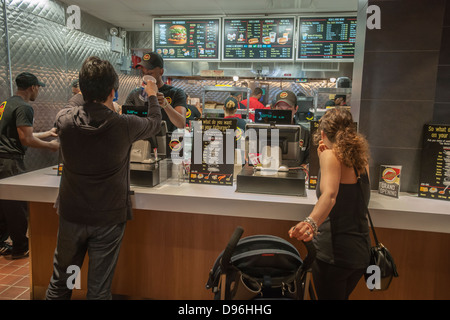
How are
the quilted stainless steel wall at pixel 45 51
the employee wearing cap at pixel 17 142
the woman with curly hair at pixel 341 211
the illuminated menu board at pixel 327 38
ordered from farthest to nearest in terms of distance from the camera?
the illuminated menu board at pixel 327 38, the quilted stainless steel wall at pixel 45 51, the employee wearing cap at pixel 17 142, the woman with curly hair at pixel 341 211

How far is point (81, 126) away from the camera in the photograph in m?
1.73

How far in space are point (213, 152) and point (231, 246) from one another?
46.4 inches

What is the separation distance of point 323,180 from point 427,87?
A: 1442 mm

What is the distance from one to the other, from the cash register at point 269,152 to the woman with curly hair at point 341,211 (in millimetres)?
→ 558

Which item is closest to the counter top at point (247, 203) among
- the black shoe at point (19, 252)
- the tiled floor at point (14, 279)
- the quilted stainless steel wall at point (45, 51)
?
the tiled floor at point (14, 279)

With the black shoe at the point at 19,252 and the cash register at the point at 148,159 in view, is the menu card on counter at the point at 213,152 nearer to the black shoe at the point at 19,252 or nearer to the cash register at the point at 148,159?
the cash register at the point at 148,159

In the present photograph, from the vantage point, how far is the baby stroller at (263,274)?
1492 mm

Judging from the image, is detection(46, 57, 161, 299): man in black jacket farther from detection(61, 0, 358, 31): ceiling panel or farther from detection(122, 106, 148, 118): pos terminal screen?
detection(61, 0, 358, 31): ceiling panel

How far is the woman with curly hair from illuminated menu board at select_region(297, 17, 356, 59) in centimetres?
384

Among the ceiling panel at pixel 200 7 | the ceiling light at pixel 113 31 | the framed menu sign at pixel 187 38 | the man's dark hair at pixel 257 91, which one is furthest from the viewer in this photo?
the ceiling light at pixel 113 31

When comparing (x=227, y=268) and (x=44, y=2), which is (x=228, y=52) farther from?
(x=227, y=268)

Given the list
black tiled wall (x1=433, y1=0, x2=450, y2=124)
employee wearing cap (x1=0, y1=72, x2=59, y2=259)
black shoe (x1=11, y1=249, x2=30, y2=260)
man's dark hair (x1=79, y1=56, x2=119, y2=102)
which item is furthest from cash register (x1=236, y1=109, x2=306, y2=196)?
black shoe (x1=11, y1=249, x2=30, y2=260)

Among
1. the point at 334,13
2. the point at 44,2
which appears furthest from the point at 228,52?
the point at 44,2

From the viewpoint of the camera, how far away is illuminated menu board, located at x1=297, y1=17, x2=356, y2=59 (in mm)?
5203
